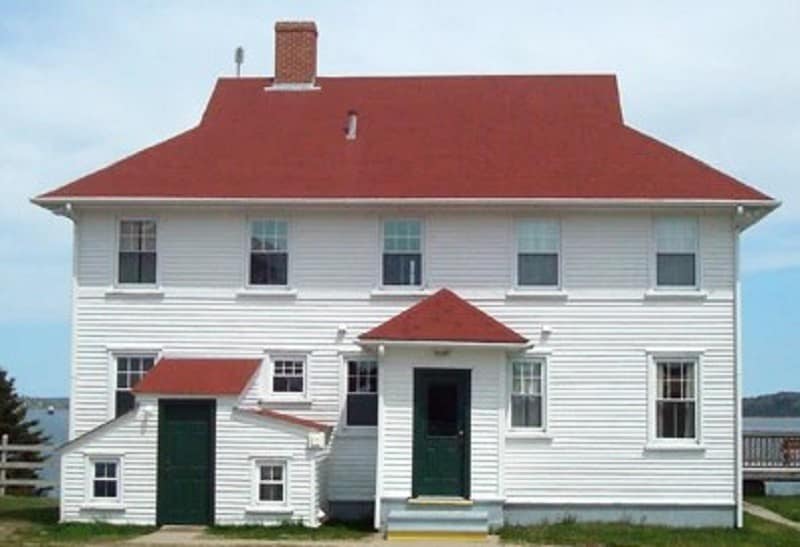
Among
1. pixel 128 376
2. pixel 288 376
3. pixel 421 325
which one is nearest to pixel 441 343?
pixel 421 325

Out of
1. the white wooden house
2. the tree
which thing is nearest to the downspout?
the white wooden house

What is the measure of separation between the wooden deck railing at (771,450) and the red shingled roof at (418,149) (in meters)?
10.6

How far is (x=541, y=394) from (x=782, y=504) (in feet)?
29.1

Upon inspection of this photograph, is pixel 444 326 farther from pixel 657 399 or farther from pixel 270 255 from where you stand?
pixel 657 399

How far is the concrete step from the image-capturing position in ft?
84.4

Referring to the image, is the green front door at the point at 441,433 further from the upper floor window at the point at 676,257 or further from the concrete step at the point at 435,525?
the upper floor window at the point at 676,257

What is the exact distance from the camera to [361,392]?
28.1 meters

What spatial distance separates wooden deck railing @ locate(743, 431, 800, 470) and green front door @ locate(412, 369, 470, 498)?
486 inches

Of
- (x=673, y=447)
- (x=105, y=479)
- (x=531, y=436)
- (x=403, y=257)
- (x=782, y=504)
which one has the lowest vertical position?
(x=782, y=504)

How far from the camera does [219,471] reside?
2655cm

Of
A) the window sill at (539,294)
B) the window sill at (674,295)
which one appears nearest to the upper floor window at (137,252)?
the window sill at (539,294)

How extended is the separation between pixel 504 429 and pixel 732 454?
4.51 m

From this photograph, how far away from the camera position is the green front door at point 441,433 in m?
26.6

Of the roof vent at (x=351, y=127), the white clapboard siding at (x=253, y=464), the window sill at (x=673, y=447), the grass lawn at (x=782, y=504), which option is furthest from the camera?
the grass lawn at (x=782, y=504)
